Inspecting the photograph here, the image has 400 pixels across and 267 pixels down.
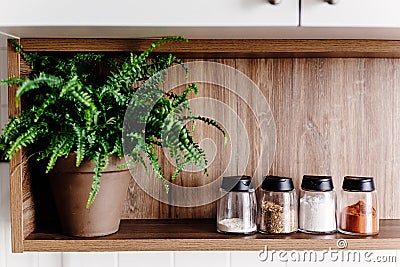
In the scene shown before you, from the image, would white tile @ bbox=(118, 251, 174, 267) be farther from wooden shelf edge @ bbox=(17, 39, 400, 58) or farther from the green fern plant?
wooden shelf edge @ bbox=(17, 39, 400, 58)

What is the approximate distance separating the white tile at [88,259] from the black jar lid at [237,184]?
339mm

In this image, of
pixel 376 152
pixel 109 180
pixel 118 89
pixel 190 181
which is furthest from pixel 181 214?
pixel 376 152

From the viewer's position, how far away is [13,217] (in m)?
1.08

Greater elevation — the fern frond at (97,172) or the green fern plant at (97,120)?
the green fern plant at (97,120)

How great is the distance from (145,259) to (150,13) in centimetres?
62

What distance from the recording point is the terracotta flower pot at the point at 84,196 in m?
1.07

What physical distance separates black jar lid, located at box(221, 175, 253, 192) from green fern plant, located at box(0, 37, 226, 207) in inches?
5.2

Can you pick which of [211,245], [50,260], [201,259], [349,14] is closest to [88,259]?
[50,260]

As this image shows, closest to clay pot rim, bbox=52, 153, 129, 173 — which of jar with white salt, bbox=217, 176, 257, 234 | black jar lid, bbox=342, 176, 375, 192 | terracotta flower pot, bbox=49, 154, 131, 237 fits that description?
terracotta flower pot, bbox=49, 154, 131, 237

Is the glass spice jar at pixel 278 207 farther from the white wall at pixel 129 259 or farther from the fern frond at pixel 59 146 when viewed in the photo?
the fern frond at pixel 59 146

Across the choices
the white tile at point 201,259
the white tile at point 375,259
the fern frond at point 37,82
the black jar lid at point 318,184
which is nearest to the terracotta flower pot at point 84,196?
the fern frond at point 37,82

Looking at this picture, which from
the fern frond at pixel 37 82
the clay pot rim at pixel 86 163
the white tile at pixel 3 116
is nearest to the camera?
the fern frond at pixel 37 82

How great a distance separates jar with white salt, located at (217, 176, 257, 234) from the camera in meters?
1.15

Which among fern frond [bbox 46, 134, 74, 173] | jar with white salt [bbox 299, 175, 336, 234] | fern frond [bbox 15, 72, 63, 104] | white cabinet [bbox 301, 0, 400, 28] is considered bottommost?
jar with white salt [bbox 299, 175, 336, 234]
